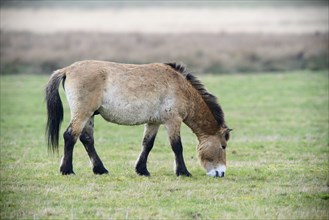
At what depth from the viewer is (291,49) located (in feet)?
123

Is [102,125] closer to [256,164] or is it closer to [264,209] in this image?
[256,164]

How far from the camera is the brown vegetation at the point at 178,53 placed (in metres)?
35.8

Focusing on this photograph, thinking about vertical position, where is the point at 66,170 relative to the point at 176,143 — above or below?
below

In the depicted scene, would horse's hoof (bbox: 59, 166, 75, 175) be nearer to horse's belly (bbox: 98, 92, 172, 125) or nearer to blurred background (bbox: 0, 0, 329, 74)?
horse's belly (bbox: 98, 92, 172, 125)

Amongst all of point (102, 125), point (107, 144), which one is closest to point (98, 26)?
point (102, 125)

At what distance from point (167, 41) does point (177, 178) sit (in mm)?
31020

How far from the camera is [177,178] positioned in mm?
11609

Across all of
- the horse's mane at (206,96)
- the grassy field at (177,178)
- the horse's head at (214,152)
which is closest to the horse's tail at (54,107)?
the grassy field at (177,178)

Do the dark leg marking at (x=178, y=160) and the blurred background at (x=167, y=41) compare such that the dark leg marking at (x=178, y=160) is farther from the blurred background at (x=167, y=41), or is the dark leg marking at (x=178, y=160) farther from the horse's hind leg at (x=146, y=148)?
the blurred background at (x=167, y=41)

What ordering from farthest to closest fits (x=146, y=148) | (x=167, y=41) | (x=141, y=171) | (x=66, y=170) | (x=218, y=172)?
1. (x=167, y=41)
2. (x=146, y=148)
3. (x=141, y=171)
4. (x=218, y=172)
5. (x=66, y=170)

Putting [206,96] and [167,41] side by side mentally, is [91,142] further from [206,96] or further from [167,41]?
[167,41]

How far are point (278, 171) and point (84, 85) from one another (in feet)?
12.3

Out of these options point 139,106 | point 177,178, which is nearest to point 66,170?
point 139,106

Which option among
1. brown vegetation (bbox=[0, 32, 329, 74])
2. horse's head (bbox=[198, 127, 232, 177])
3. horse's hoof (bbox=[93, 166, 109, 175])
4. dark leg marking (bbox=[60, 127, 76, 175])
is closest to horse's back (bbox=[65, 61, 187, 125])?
dark leg marking (bbox=[60, 127, 76, 175])
